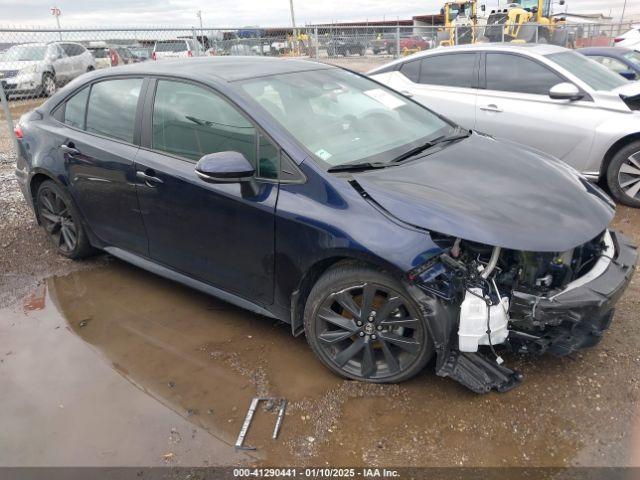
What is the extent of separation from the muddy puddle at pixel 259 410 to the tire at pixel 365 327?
129mm

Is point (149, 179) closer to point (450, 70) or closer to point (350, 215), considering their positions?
point (350, 215)

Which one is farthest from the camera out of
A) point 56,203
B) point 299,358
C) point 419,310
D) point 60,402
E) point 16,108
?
point 16,108

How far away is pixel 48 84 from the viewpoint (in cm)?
1193

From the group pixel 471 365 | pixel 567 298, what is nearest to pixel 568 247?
pixel 567 298

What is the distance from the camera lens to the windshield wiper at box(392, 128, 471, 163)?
10.2ft

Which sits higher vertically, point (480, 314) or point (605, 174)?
point (480, 314)

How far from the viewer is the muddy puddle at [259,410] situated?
2.47 metres

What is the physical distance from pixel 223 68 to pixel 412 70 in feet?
12.1

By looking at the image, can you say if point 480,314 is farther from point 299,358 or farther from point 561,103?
point 561,103

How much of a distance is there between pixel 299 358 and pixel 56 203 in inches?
105

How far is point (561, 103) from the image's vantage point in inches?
214

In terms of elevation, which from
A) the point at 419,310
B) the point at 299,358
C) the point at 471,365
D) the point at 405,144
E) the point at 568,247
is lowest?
the point at 299,358

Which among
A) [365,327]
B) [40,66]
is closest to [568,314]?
[365,327]

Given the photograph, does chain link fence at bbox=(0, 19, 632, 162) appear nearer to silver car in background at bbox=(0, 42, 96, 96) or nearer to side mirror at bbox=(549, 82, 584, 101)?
silver car in background at bbox=(0, 42, 96, 96)
